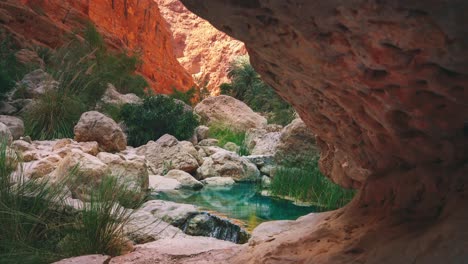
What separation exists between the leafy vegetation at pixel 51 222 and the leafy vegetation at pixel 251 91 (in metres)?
15.7

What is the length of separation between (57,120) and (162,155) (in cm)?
241

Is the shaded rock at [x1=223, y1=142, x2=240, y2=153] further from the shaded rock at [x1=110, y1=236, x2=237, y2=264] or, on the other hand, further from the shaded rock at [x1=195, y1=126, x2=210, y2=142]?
the shaded rock at [x1=110, y1=236, x2=237, y2=264]

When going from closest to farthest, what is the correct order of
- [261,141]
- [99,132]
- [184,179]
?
[184,179] < [99,132] < [261,141]

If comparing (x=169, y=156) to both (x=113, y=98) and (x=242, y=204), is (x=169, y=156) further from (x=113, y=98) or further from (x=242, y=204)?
(x=113, y=98)

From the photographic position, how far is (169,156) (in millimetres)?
10641

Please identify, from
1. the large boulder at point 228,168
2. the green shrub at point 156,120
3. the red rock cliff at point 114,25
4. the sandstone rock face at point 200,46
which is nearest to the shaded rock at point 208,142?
the green shrub at point 156,120

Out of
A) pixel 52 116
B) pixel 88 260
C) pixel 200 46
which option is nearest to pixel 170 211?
pixel 88 260

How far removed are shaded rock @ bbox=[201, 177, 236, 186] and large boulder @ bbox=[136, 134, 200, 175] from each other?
0.79 m

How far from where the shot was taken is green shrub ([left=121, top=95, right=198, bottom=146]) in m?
12.7

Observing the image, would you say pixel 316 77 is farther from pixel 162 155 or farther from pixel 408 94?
pixel 162 155

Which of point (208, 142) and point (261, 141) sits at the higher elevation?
point (261, 141)

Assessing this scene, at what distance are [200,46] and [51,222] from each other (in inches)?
1647

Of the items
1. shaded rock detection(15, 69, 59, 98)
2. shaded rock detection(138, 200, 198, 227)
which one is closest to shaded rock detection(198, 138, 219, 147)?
shaded rock detection(15, 69, 59, 98)

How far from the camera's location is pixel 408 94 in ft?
6.26
